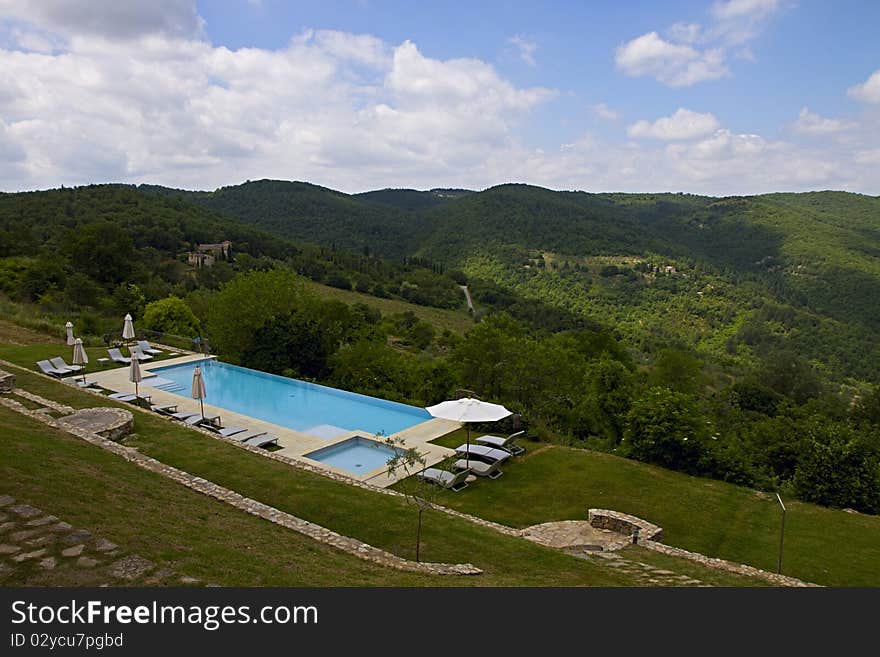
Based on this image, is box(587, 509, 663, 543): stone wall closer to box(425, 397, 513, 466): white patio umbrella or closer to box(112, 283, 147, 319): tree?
box(425, 397, 513, 466): white patio umbrella

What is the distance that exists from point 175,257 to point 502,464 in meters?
55.6

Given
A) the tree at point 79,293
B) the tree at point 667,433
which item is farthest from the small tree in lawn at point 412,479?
the tree at point 79,293

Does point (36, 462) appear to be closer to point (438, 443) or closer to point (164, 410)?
point (164, 410)

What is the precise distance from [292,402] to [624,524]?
13.1 metres

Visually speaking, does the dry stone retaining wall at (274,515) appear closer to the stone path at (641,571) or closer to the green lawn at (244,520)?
the green lawn at (244,520)

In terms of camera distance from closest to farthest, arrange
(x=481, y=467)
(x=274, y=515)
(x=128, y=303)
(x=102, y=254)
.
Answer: (x=274, y=515)
(x=481, y=467)
(x=128, y=303)
(x=102, y=254)

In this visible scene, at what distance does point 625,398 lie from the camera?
58.4ft

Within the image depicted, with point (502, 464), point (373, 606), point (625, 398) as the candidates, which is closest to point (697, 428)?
point (625, 398)

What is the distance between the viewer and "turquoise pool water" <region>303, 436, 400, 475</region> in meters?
14.1

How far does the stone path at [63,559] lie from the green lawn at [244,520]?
228 millimetres

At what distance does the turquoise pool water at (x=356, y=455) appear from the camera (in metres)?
14.1

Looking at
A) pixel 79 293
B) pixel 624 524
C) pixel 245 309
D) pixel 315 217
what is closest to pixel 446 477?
pixel 624 524

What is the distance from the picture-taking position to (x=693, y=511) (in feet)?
37.8

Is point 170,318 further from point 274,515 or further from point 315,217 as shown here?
point 315,217
